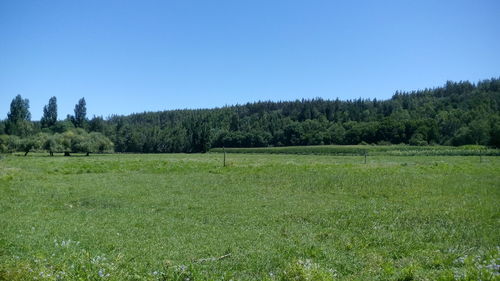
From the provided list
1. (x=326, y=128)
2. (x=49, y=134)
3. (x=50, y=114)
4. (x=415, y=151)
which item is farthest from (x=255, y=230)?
(x=326, y=128)

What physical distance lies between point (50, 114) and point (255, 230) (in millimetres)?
155753

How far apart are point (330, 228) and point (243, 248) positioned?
4.08 m

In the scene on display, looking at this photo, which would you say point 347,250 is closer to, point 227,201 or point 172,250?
point 172,250

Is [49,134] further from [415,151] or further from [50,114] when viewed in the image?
[415,151]

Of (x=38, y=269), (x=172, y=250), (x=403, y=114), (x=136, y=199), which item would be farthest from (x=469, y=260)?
(x=403, y=114)

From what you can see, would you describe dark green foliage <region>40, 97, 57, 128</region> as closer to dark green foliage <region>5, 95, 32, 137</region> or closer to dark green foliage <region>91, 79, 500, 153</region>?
dark green foliage <region>5, 95, 32, 137</region>

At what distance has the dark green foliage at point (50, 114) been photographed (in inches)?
5586

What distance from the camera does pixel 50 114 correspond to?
470 feet

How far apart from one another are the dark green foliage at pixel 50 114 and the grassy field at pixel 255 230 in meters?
134

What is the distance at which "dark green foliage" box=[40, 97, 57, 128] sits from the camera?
465 feet

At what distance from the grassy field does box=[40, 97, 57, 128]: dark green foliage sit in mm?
133913

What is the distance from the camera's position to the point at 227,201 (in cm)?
1870

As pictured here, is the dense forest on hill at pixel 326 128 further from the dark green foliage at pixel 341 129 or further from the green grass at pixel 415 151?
the green grass at pixel 415 151

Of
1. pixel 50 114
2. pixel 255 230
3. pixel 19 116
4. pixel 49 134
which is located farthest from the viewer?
pixel 50 114
